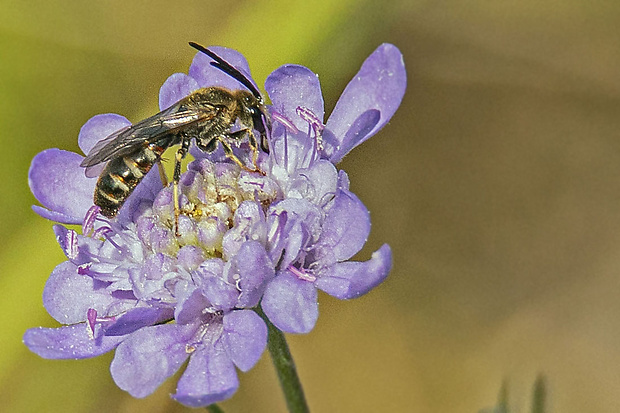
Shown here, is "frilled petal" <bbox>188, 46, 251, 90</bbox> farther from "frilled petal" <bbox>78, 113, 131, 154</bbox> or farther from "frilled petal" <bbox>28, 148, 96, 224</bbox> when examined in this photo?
"frilled petal" <bbox>28, 148, 96, 224</bbox>

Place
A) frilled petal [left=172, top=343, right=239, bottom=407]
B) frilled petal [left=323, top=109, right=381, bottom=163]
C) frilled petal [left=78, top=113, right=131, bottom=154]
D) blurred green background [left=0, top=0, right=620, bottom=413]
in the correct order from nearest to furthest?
frilled petal [left=172, top=343, right=239, bottom=407], frilled petal [left=323, top=109, right=381, bottom=163], frilled petal [left=78, top=113, right=131, bottom=154], blurred green background [left=0, top=0, right=620, bottom=413]

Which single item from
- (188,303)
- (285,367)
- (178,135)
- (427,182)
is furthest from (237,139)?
(427,182)

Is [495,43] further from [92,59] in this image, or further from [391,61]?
[391,61]

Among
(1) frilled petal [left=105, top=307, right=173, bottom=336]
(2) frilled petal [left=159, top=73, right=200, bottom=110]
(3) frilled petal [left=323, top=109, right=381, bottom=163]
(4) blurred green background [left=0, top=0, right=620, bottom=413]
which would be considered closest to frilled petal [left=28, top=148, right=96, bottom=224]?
(2) frilled petal [left=159, top=73, right=200, bottom=110]

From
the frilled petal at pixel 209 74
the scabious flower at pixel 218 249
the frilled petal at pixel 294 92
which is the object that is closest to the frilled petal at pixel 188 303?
the scabious flower at pixel 218 249

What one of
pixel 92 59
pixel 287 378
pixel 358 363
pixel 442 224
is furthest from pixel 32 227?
pixel 287 378
